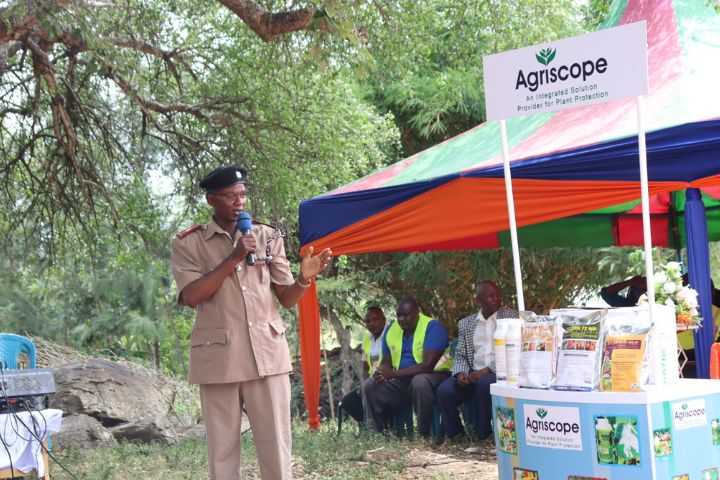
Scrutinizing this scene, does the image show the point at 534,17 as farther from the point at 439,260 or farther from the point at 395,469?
the point at 395,469

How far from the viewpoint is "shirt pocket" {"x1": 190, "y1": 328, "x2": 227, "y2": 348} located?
434cm

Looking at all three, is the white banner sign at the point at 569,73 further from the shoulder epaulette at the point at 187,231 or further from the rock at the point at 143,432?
the rock at the point at 143,432

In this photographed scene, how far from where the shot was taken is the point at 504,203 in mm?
6621

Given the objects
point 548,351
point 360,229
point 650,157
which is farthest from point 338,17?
point 548,351

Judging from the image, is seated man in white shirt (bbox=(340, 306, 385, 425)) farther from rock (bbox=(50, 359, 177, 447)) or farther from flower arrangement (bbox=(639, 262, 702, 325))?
flower arrangement (bbox=(639, 262, 702, 325))

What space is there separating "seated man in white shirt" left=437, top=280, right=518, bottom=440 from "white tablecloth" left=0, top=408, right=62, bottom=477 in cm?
348

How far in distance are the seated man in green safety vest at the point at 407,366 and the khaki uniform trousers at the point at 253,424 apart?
162 inches

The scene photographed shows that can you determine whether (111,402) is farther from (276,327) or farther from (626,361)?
(626,361)

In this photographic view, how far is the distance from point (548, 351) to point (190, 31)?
22.4ft

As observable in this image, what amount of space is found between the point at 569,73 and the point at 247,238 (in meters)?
1.64

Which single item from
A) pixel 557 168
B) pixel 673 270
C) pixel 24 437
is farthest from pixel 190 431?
pixel 673 270

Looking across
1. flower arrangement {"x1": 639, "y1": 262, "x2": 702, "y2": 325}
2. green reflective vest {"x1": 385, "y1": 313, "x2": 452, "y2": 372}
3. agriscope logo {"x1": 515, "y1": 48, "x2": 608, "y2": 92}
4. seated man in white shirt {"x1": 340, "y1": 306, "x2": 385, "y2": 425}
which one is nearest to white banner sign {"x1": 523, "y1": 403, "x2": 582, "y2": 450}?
agriscope logo {"x1": 515, "y1": 48, "x2": 608, "y2": 92}

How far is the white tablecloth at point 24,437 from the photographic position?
18.7ft

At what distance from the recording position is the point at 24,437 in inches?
227
